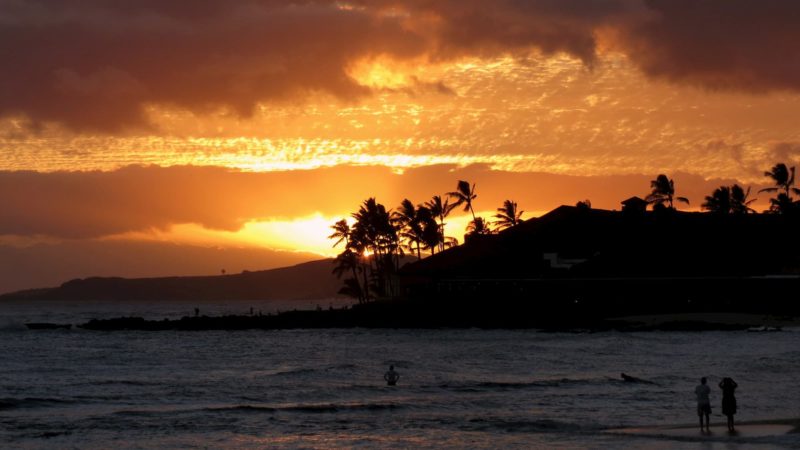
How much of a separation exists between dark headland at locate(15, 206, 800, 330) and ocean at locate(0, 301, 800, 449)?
13983mm

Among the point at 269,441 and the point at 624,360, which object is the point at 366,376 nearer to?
the point at 624,360

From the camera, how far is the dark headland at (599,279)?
88.7 meters

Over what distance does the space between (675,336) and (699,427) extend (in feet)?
135

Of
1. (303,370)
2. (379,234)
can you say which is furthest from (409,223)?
(303,370)

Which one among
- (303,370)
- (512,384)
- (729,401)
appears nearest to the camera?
(729,401)

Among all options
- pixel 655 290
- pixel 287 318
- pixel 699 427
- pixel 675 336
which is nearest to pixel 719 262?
pixel 655 290

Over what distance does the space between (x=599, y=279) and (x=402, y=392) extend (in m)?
51.9

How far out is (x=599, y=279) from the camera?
94.0 m

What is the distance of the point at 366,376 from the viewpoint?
5172 cm

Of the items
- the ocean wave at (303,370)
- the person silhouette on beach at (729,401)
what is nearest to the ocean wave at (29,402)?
the ocean wave at (303,370)

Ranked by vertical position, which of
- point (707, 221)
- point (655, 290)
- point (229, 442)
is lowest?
point (229, 442)

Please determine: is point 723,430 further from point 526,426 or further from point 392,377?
point 392,377

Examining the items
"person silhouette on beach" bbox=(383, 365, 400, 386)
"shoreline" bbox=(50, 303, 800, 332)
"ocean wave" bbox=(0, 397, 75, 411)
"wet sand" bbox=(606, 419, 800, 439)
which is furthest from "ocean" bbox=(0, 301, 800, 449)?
"shoreline" bbox=(50, 303, 800, 332)

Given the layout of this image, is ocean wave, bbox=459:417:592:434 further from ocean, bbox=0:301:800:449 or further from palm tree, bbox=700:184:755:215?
palm tree, bbox=700:184:755:215
